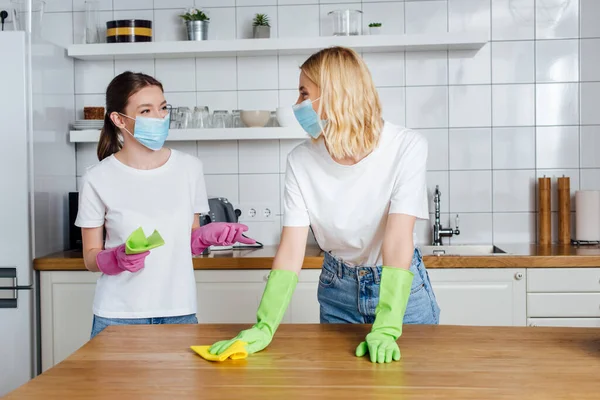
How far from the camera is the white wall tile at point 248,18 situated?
360 cm

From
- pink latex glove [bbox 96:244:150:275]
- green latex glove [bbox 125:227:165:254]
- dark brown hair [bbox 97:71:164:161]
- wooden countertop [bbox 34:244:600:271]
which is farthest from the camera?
wooden countertop [bbox 34:244:600:271]

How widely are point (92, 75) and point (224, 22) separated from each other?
69 centimetres

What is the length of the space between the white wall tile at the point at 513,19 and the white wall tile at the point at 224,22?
1220 millimetres

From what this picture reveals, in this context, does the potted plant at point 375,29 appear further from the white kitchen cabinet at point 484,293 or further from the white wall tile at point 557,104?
the white kitchen cabinet at point 484,293

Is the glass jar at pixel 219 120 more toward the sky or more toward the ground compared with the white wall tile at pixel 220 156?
more toward the sky

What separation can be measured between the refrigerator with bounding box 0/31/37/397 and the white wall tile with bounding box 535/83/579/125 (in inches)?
89.7

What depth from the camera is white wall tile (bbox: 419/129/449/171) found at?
357cm

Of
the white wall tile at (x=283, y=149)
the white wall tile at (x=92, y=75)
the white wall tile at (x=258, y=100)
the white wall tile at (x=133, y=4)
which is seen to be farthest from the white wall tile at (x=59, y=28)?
the white wall tile at (x=283, y=149)

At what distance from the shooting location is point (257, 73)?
142 inches

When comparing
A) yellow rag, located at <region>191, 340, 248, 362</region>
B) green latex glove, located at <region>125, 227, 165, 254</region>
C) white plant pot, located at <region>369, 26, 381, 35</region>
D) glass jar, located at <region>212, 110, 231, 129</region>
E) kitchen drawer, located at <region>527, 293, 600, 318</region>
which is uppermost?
white plant pot, located at <region>369, 26, 381, 35</region>

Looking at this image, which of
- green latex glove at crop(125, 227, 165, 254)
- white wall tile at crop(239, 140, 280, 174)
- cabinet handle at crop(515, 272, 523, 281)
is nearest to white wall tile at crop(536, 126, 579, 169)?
cabinet handle at crop(515, 272, 523, 281)

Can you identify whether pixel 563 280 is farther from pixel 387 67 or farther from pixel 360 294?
pixel 360 294

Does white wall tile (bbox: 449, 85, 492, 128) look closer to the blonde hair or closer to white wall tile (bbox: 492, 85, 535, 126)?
white wall tile (bbox: 492, 85, 535, 126)

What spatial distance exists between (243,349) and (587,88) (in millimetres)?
2529
